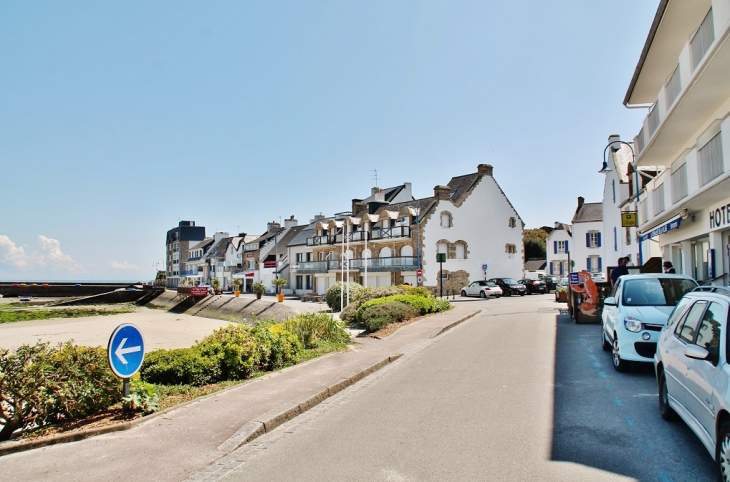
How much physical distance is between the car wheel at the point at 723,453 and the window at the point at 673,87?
14039mm

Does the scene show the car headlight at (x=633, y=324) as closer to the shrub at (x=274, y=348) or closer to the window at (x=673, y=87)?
the shrub at (x=274, y=348)

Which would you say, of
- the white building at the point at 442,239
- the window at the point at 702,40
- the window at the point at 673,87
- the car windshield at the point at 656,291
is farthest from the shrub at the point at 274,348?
the white building at the point at 442,239

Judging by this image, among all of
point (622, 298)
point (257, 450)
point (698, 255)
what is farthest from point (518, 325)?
point (257, 450)

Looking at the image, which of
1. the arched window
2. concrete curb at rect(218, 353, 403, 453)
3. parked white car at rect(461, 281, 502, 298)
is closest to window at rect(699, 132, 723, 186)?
concrete curb at rect(218, 353, 403, 453)

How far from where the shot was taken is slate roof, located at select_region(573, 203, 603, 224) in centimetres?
5088

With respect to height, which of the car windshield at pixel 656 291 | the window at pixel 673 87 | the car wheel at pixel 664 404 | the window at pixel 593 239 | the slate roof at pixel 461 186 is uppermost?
the slate roof at pixel 461 186

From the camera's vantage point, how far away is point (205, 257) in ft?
308

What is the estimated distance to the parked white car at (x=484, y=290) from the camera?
3881 cm

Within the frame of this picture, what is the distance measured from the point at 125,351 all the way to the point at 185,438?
1.33 meters

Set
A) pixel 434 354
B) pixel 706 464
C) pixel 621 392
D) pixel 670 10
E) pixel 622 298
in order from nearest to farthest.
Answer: pixel 706 464, pixel 621 392, pixel 622 298, pixel 434 354, pixel 670 10

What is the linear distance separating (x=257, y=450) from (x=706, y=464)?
449 centimetres

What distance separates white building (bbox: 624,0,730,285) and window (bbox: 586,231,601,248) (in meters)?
30.3

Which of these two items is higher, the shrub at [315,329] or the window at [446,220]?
the window at [446,220]

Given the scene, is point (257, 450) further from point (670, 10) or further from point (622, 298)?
point (670, 10)
